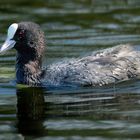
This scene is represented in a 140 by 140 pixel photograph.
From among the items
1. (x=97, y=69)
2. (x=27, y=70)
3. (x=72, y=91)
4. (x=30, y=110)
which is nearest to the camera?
(x=30, y=110)

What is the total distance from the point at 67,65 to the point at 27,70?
2.30ft

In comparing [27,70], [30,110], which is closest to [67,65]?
[27,70]

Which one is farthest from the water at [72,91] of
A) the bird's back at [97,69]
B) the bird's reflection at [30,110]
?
the bird's back at [97,69]

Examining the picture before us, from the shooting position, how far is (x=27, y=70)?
11.9 m

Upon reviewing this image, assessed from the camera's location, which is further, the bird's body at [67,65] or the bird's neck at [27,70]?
the bird's neck at [27,70]

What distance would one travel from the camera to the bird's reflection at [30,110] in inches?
357

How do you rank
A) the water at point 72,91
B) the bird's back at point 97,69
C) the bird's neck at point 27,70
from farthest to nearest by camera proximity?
the bird's neck at point 27,70 → the bird's back at point 97,69 → the water at point 72,91

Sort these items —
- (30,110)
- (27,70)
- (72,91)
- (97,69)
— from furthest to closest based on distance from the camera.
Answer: (27,70)
(97,69)
(72,91)
(30,110)

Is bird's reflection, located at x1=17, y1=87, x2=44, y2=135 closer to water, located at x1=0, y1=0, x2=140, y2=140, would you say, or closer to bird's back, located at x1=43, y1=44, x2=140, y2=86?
water, located at x1=0, y1=0, x2=140, y2=140

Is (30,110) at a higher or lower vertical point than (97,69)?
lower

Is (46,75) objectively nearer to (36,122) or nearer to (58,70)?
(58,70)

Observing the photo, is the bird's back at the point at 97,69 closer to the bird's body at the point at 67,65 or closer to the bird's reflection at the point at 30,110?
the bird's body at the point at 67,65

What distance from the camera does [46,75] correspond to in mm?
11641

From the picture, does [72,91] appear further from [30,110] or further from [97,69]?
[30,110]
